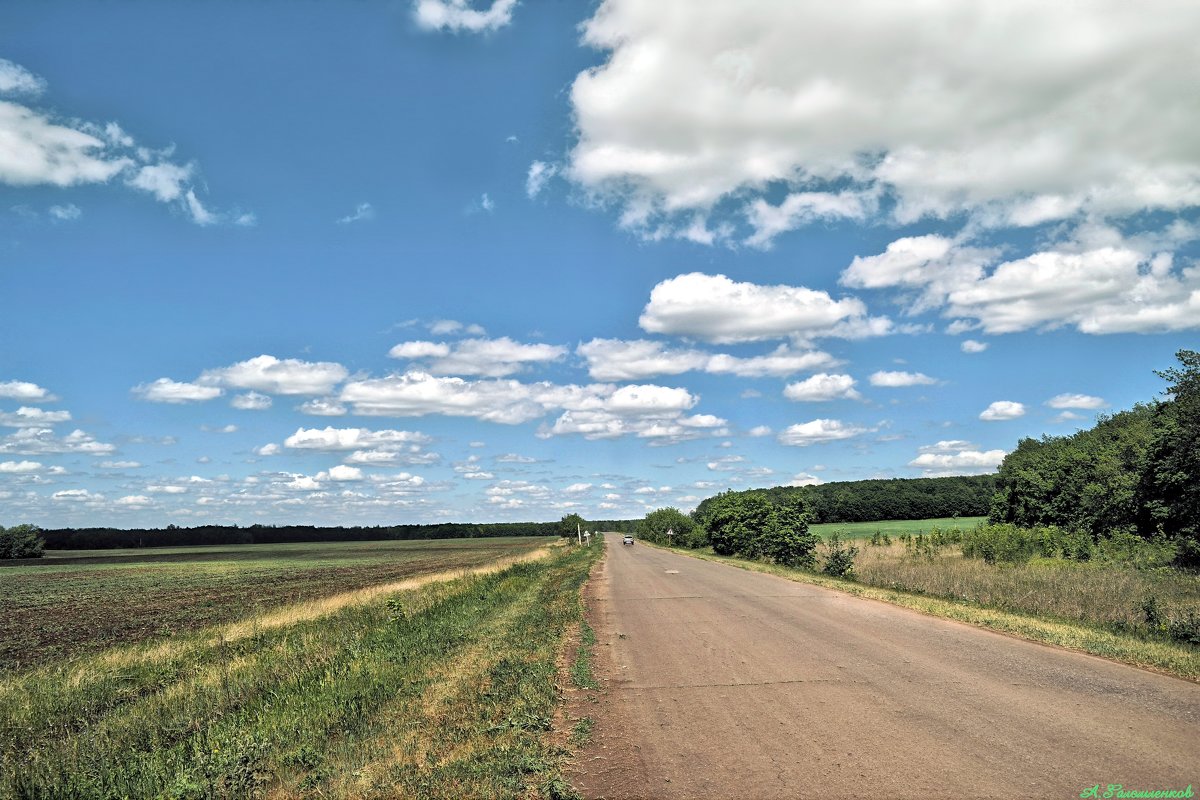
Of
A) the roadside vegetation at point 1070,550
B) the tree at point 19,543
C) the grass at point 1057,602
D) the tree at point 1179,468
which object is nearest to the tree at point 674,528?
the roadside vegetation at point 1070,550

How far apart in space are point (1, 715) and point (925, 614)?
18514mm

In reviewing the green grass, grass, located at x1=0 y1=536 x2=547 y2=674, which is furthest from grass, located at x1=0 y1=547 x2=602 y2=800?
the green grass

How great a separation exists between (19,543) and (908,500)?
147342mm

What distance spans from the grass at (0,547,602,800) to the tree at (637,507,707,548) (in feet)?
223

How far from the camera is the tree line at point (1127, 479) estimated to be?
113 feet

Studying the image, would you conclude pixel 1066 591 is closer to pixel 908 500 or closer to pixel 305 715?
pixel 305 715

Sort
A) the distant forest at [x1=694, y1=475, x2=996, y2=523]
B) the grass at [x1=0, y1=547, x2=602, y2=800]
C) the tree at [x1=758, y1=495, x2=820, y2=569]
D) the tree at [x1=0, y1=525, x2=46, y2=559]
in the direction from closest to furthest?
the grass at [x1=0, y1=547, x2=602, y2=800] < the tree at [x1=758, y1=495, x2=820, y2=569] < the tree at [x1=0, y1=525, x2=46, y2=559] < the distant forest at [x1=694, y1=475, x2=996, y2=523]

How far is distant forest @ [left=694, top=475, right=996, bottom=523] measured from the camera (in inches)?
4988

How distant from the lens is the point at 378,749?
779cm

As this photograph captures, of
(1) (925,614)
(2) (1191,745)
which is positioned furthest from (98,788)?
(1) (925,614)

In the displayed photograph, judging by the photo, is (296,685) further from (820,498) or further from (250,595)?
(820,498)

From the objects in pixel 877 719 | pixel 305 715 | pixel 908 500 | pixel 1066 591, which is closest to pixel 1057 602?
pixel 1066 591

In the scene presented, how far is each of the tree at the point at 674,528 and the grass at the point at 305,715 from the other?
6784 cm

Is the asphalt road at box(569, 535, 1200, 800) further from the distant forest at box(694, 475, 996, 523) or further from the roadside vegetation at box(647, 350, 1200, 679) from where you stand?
the distant forest at box(694, 475, 996, 523)
